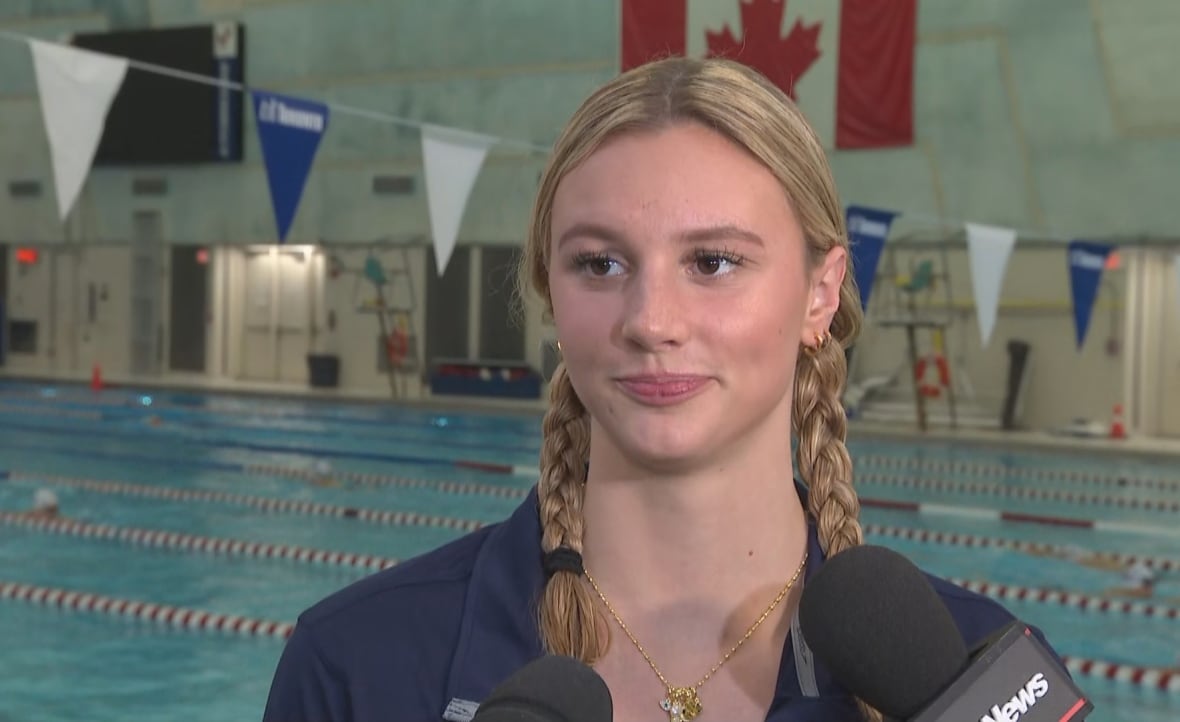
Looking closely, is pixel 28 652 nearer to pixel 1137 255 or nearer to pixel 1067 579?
pixel 1067 579

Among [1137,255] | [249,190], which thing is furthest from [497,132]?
[1137,255]

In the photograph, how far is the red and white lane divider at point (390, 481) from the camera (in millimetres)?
9719

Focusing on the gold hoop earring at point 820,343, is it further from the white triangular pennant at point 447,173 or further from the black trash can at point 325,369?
the black trash can at point 325,369

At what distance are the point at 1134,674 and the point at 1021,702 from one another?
4.78 m

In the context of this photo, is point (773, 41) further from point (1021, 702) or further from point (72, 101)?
point (1021, 702)

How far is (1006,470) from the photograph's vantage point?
38.5ft

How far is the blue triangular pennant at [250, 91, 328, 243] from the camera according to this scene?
771 centimetres

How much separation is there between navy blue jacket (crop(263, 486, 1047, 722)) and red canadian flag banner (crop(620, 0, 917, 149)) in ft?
46.4

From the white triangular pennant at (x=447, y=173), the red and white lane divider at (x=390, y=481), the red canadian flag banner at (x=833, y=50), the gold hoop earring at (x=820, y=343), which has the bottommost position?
the red and white lane divider at (x=390, y=481)

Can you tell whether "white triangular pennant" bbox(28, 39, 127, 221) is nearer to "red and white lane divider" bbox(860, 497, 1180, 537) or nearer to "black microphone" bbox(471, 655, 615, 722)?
"red and white lane divider" bbox(860, 497, 1180, 537)

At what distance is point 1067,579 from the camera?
7254 mm

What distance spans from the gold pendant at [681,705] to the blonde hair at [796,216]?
80 mm

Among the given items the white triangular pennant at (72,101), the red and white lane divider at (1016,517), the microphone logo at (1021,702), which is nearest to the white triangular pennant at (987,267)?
the red and white lane divider at (1016,517)

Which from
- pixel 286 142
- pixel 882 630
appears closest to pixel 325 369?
pixel 286 142
